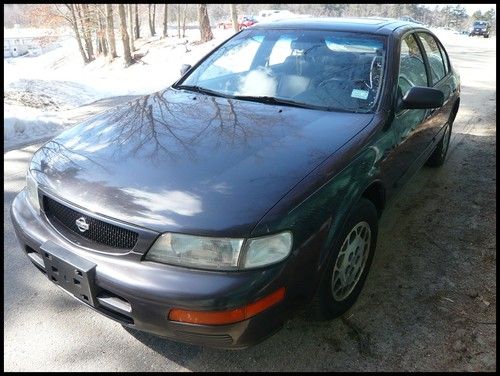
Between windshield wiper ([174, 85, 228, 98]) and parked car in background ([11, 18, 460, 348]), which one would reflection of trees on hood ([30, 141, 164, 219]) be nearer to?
parked car in background ([11, 18, 460, 348])

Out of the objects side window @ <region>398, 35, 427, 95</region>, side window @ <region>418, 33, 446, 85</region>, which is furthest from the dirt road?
side window @ <region>418, 33, 446, 85</region>

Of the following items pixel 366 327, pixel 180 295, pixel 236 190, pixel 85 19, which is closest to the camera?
pixel 180 295

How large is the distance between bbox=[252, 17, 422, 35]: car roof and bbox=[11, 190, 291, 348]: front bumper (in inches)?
85.9

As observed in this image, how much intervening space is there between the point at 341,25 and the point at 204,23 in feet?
72.0

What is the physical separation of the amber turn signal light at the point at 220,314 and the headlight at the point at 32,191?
102 centimetres

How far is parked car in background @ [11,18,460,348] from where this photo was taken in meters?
1.80

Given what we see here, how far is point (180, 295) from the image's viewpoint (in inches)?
68.7

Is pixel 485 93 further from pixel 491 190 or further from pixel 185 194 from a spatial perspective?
pixel 185 194

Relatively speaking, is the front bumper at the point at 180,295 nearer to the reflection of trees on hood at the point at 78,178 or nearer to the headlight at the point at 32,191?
the reflection of trees on hood at the point at 78,178

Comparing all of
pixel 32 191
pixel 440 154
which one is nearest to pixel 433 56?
pixel 440 154

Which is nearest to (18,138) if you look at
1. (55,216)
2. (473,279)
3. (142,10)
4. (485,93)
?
(55,216)

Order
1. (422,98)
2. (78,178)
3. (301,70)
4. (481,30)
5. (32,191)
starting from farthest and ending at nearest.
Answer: (481,30)
(301,70)
(422,98)
(32,191)
(78,178)

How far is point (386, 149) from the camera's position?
2699 millimetres

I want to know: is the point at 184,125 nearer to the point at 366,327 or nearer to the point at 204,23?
the point at 366,327
